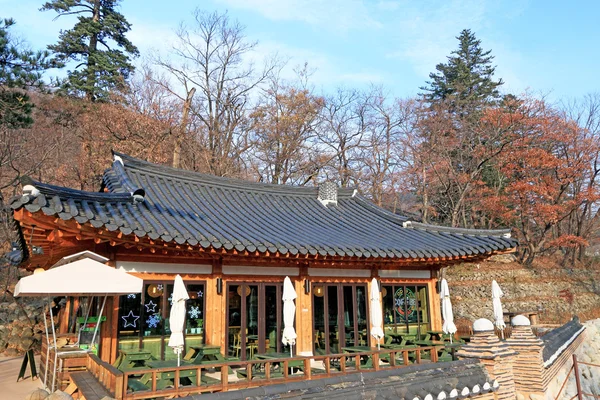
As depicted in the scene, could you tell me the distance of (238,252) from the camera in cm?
896

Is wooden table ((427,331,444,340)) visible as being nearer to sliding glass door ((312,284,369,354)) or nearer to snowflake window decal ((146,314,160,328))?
sliding glass door ((312,284,369,354))

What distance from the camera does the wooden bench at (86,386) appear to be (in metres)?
6.12

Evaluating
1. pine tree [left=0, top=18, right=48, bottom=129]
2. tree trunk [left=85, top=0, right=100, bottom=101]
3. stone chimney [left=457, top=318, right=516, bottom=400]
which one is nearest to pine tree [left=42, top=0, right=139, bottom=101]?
tree trunk [left=85, top=0, right=100, bottom=101]

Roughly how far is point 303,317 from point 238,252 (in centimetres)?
325

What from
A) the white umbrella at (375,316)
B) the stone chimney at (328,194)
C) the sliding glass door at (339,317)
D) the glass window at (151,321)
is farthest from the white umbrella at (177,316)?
the stone chimney at (328,194)

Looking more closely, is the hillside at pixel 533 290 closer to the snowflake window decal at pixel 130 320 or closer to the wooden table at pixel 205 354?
the wooden table at pixel 205 354

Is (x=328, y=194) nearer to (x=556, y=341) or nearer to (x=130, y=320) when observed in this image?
(x=556, y=341)

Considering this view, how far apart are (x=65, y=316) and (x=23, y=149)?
1298 centimetres

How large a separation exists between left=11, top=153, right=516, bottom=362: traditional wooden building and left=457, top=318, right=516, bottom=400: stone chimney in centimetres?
367

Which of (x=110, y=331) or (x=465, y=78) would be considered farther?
(x=465, y=78)

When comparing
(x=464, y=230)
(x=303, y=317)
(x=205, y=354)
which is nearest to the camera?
(x=205, y=354)

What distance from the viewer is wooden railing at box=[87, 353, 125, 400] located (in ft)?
18.8

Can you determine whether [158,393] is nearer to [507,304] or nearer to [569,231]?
[507,304]

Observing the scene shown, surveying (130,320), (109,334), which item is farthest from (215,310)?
(109,334)
